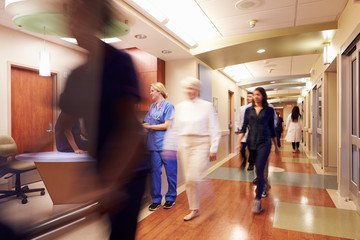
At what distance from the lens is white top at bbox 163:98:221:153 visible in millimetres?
2727

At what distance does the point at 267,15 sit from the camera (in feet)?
13.3

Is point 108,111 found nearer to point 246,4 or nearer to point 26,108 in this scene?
point 246,4

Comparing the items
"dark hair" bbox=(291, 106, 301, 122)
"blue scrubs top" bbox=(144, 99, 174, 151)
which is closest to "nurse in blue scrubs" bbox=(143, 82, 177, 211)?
"blue scrubs top" bbox=(144, 99, 174, 151)

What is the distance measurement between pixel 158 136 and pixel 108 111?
219 cm

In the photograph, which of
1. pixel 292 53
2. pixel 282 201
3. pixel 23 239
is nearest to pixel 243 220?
pixel 282 201

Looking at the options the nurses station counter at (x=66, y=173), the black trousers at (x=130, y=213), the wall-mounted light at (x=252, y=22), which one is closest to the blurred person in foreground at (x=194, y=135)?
the nurses station counter at (x=66, y=173)

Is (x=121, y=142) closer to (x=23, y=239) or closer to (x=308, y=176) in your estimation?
(x=23, y=239)

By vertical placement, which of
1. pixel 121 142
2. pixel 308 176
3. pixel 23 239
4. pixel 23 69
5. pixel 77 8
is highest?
pixel 23 69

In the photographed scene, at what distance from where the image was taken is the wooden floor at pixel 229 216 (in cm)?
255

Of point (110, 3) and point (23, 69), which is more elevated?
point (23, 69)

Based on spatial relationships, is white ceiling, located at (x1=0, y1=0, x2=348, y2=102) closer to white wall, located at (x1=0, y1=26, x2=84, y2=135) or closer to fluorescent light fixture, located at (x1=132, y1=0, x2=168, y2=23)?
fluorescent light fixture, located at (x1=132, y1=0, x2=168, y2=23)

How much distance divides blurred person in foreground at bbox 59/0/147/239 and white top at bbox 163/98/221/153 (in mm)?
1356

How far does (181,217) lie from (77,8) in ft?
8.60

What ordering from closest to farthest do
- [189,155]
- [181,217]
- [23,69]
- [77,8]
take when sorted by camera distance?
[77,8] → [189,155] → [181,217] → [23,69]
